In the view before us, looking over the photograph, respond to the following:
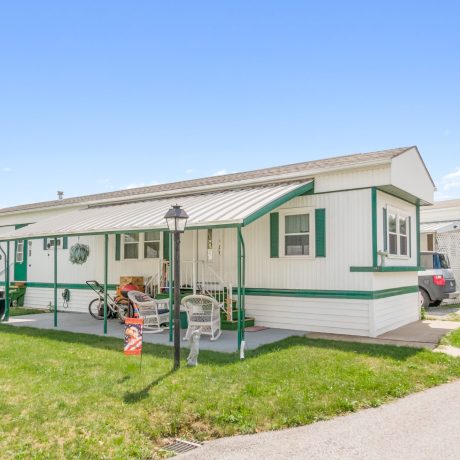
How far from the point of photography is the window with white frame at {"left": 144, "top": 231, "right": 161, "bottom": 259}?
12.6 m

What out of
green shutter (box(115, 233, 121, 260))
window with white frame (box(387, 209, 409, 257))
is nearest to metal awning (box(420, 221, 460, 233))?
window with white frame (box(387, 209, 409, 257))

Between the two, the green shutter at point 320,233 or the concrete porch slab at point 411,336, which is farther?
the green shutter at point 320,233

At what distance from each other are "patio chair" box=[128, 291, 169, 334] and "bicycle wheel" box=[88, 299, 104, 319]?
2936 millimetres

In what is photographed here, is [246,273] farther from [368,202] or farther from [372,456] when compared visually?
[372,456]

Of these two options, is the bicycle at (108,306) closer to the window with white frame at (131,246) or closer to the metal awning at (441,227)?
the window with white frame at (131,246)

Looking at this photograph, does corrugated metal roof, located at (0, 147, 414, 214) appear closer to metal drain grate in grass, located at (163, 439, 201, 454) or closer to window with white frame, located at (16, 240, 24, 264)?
window with white frame, located at (16, 240, 24, 264)

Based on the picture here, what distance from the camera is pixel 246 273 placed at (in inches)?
428

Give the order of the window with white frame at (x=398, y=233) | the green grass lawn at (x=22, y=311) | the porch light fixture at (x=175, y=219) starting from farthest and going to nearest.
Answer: the green grass lawn at (x=22, y=311)
the window with white frame at (x=398, y=233)
the porch light fixture at (x=175, y=219)

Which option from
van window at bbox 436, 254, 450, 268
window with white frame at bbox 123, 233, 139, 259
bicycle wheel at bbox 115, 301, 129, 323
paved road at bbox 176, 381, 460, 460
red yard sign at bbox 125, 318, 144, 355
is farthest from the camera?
van window at bbox 436, 254, 450, 268

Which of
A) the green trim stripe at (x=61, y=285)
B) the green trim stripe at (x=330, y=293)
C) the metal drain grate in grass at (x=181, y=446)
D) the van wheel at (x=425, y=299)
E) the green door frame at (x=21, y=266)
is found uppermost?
the green door frame at (x=21, y=266)

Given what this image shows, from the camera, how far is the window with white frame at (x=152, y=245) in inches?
494

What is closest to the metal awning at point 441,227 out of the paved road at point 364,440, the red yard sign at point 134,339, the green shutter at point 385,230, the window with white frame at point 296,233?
the green shutter at point 385,230

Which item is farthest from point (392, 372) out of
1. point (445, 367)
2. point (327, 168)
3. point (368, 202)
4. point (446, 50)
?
point (446, 50)

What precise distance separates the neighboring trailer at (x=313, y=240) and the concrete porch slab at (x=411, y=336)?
0.26 meters
